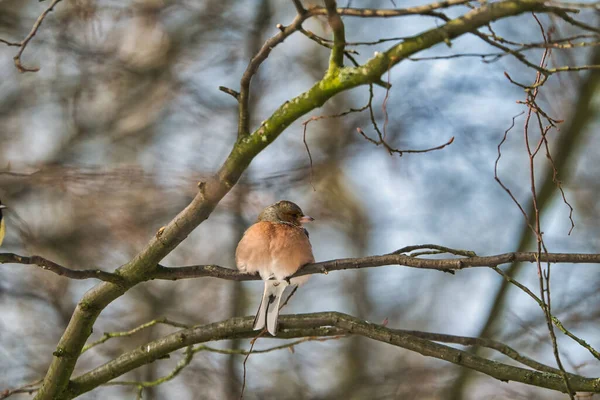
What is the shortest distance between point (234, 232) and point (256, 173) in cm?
152

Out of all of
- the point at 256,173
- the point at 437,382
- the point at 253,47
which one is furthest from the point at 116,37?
the point at 437,382

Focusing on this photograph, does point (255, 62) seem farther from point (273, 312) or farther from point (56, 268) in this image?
point (273, 312)

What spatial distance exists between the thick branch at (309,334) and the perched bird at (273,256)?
168 millimetres

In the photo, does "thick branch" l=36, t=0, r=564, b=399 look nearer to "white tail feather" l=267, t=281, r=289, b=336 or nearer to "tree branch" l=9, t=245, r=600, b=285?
"tree branch" l=9, t=245, r=600, b=285

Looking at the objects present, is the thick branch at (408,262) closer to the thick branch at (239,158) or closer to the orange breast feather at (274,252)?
the thick branch at (239,158)

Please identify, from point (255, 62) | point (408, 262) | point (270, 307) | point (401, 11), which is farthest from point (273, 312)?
point (401, 11)

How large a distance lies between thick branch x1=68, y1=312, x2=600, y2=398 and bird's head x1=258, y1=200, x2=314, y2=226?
52.3 inches

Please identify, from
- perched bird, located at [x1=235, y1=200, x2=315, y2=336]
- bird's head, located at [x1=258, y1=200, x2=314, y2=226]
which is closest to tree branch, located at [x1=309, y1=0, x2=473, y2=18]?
perched bird, located at [x1=235, y1=200, x2=315, y2=336]

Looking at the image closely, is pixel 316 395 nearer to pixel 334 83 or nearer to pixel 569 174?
pixel 569 174

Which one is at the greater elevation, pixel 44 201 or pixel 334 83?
pixel 44 201

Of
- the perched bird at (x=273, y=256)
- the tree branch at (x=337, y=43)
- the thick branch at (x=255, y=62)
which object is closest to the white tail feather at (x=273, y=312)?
the perched bird at (x=273, y=256)

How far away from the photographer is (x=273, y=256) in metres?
4.76

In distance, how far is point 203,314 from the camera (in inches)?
388

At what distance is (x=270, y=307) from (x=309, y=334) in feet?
1.30
